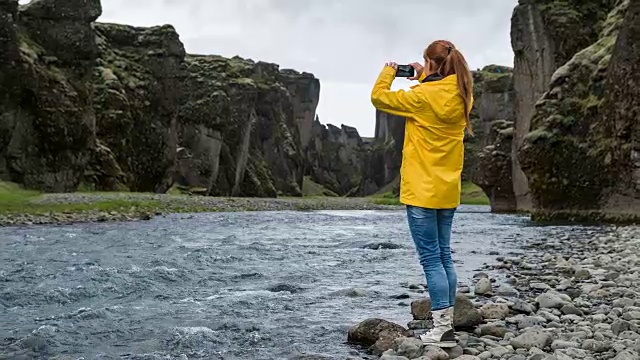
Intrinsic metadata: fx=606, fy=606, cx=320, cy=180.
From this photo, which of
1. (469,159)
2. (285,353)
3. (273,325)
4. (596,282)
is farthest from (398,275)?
(469,159)

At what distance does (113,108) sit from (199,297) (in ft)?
239

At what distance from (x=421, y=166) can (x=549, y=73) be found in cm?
6132

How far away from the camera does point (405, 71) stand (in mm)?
7238

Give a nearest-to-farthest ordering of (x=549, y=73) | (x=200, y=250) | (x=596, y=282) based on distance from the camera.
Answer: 1. (x=596, y=282)
2. (x=200, y=250)
3. (x=549, y=73)

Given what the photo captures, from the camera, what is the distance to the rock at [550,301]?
9094 mm

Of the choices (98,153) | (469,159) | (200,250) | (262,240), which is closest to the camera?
(200,250)

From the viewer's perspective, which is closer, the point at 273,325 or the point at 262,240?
the point at 273,325

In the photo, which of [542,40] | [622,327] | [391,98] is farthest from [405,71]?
[542,40]

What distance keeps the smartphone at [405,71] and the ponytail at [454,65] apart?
27 cm

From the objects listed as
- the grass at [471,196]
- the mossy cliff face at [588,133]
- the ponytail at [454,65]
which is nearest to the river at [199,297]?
the ponytail at [454,65]

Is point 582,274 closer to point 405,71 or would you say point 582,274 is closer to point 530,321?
point 530,321

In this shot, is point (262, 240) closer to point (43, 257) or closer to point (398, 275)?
point (43, 257)

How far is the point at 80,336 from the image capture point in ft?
27.5

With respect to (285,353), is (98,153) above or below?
above
